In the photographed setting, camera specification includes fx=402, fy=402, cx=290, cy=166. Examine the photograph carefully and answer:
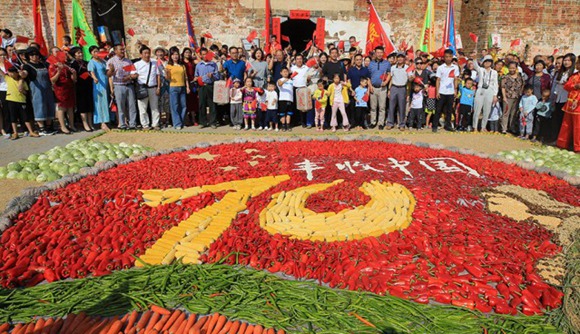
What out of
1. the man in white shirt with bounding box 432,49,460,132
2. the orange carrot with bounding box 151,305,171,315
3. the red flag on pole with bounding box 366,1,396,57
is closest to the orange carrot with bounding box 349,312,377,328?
the orange carrot with bounding box 151,305,171,315

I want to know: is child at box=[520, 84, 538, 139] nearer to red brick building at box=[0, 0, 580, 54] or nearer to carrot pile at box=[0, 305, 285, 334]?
red brick building at box=[0, 0, 580, 54]

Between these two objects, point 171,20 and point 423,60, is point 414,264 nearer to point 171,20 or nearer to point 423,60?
point 423,60

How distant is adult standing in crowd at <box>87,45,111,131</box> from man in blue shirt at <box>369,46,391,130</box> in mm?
7058

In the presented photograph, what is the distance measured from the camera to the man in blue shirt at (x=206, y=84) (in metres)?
11.0

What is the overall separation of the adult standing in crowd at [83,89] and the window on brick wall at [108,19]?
567 cm

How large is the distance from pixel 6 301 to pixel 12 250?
3.26 feet

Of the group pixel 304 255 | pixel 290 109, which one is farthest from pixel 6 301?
pixel 290 109

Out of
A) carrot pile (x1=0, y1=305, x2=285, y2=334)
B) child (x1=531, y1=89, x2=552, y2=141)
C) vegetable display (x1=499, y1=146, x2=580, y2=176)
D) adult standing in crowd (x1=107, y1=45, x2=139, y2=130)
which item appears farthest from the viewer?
adult standing in crowd (x1=107, y1=45, x2=139, y2=130)

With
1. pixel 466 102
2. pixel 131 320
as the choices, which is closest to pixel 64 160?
pixel 131 320

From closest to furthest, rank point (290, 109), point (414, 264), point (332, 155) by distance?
point (414, 264) → point (332, 155) → point (290, 109)

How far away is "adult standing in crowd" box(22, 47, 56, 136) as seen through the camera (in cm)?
945

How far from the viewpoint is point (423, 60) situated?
11.7 metres

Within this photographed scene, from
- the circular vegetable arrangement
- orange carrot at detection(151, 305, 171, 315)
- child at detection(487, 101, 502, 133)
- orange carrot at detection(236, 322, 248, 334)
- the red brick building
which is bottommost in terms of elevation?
orange carrot at detection(236, 322, 248, 334)

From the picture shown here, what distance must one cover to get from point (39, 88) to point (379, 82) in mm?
8518
